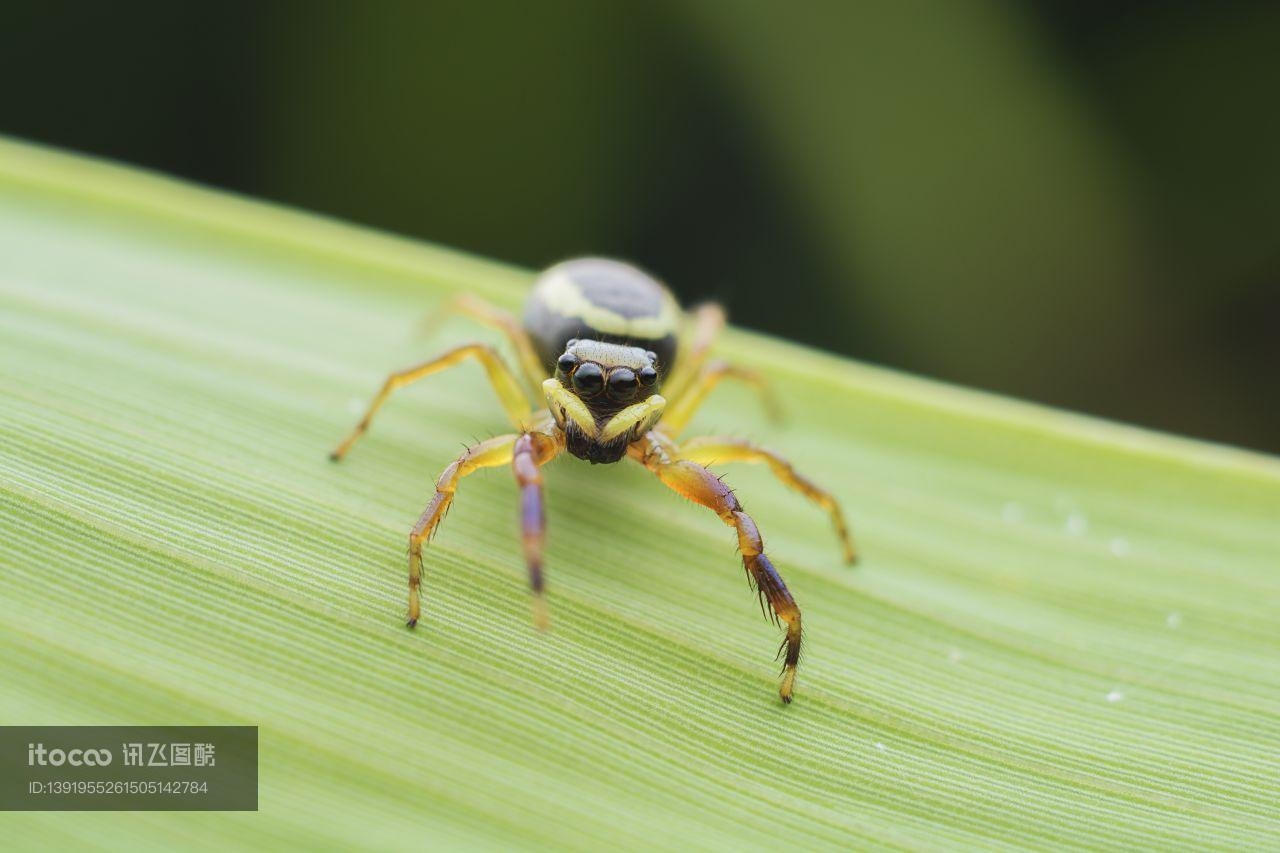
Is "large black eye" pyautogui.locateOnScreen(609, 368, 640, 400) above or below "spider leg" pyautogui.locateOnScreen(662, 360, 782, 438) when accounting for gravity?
above

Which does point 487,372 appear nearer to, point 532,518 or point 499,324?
point 499,324

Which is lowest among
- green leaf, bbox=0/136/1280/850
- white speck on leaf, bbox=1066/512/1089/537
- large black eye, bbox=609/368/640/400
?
white speck on leaf, bbox=1066/512/1089/537

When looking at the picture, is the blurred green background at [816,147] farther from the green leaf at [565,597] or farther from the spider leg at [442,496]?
the spider leg at [442,496]

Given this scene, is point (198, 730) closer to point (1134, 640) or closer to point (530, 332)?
point (530, 332)

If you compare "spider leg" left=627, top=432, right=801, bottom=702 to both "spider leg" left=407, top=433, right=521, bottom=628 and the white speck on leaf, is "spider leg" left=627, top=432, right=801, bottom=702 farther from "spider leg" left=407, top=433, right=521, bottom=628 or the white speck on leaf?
the white speck on leaf

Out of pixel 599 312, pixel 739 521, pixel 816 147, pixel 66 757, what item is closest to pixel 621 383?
pixel 599 312

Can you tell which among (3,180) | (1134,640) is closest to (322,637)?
(1134,640)

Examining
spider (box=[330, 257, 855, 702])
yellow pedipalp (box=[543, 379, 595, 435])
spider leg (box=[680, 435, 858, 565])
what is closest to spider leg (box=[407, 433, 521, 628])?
spider (box=[330, 257, 855, 702])

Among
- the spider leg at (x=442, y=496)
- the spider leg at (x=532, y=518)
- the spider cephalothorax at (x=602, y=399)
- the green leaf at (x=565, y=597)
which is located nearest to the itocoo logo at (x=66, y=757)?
the green leaf at (x=565, y=597)

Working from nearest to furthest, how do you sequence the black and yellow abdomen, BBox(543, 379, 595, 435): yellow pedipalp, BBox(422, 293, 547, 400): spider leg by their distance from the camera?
1. BBox(543, 379, 595, 435): yellow pedipalp
2. the black and yellow abdomen
3. BBox(422, 293, 547, 400): spider leg
